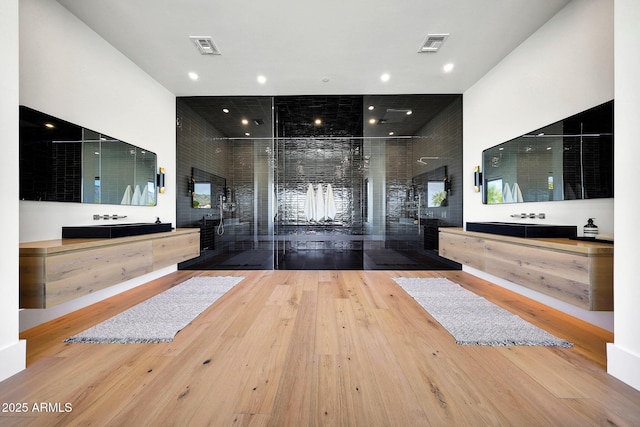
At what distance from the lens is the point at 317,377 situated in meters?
1.49

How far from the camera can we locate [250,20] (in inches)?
102

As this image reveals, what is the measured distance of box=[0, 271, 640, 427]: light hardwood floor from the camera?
1210 millimetres

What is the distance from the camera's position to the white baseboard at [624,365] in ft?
4.61

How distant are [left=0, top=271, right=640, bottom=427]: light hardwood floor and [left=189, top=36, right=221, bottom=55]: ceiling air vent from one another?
2.86m

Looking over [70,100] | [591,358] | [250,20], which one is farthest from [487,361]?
[70,100]

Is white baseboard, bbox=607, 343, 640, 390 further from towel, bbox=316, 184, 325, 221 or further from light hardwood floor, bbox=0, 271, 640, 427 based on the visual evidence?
towel, bbox=316, 184, 325, 221

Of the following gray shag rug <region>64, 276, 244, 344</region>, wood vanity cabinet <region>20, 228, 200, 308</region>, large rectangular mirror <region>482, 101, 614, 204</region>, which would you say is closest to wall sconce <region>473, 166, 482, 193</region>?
large rectangular mirror <region>482, 101, 614, 204</region>

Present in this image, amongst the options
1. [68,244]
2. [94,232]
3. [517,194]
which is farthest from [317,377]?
[517,194]

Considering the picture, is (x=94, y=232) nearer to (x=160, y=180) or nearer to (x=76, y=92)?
(x=76, y=92)

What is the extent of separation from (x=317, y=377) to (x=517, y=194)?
3.05m

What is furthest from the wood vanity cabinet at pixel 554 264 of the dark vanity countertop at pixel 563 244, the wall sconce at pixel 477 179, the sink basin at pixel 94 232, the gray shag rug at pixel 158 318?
the sink basin at pixel 94 232

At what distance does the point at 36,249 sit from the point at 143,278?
1.77 metres

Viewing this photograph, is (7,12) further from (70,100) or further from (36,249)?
(36,249)

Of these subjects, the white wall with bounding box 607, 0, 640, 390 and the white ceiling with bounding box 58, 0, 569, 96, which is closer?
the white wall with bounding box 607, 0, 640, 390
